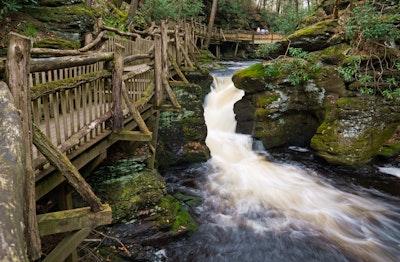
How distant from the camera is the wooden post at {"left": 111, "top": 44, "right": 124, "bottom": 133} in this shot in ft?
15.2

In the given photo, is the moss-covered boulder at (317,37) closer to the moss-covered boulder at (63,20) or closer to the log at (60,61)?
the moss-covered boulder at (63,20)

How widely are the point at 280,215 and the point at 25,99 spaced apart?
682 centimetres

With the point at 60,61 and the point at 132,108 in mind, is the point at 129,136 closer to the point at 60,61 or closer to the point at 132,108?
the point at 132,108

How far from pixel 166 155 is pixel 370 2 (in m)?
10.6

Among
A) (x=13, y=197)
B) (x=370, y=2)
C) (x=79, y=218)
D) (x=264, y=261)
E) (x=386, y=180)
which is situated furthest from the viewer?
(x=370, y=2)

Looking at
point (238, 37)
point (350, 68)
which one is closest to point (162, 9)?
Result: point (238, 37)

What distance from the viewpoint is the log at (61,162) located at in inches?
103

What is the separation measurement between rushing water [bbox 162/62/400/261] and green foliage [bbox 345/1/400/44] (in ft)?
17.9

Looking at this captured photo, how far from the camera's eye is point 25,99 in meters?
2.27

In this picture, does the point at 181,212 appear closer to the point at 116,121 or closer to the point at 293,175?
the point at 116,121

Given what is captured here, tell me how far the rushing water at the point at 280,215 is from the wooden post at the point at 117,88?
9.07ft

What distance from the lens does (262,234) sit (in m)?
6.81

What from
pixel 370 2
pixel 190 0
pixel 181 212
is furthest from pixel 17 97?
pixel 190 0

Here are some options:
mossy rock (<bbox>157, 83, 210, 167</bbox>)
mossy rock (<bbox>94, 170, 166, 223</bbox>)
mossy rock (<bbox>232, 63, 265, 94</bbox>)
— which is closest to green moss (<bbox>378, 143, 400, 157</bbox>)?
mossy rock (<bbox>232, 63, 265, 94</bbox>)
